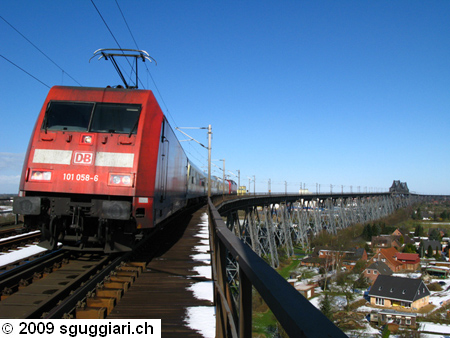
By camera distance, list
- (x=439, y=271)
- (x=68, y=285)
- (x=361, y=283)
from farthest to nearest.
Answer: (x=439, y=271)
(x=361, y=283)
(x=68, y=285)

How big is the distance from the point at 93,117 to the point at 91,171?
0.99m

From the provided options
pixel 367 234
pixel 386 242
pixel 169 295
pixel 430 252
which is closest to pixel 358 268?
pixel 386 242

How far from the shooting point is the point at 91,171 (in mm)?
5711

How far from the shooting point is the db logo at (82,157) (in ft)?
18.9

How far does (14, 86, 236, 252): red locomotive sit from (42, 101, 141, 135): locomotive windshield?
0.01 metres

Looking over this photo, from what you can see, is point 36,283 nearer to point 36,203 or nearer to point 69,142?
point 36,203

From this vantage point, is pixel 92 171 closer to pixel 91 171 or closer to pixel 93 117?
pixel 91 171

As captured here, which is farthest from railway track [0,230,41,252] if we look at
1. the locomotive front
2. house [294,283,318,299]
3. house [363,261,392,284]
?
house [363,261,392,284]

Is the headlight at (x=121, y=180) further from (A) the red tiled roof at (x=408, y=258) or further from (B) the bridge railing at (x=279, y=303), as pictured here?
(A) the red tiled roof at (x=408, y=258)

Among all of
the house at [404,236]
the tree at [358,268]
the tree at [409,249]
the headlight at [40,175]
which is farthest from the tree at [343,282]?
the house at [404,236]

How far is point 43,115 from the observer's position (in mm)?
6105

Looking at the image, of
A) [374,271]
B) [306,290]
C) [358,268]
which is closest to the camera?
[306,290]

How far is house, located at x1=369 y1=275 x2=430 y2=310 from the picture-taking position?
84.8ft

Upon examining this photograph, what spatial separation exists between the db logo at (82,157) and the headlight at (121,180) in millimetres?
446
